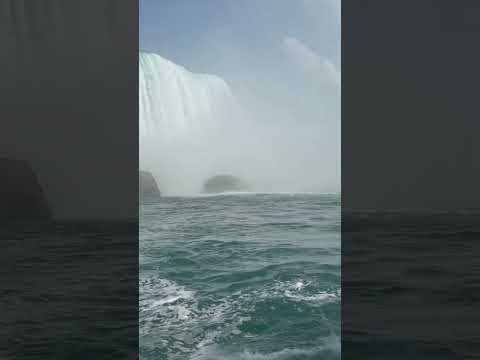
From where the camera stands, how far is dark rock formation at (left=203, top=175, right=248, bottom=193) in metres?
13.8

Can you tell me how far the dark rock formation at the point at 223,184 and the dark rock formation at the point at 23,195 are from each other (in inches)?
469

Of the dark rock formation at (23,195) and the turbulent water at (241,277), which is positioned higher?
the dark rock formation at (23,195)

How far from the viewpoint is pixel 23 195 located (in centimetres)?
181

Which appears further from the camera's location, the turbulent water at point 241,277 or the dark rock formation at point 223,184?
the dark rock formation at point 223,184

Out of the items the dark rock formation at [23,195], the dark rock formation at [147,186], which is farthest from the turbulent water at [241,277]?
the dark rock formation at [23,195]

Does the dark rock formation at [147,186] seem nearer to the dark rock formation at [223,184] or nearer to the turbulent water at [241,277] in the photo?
the turbulent water at [241,277]

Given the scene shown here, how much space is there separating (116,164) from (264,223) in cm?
993

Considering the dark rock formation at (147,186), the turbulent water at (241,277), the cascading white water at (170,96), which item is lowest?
the turbulent water at (241,277)

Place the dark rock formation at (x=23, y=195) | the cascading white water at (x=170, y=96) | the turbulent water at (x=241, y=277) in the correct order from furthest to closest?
1. the cascading white water at (x=170, y=96)
2. the turbulent water at (x=241, y=277)
3. the dark rock formation at (x=23, y=195)

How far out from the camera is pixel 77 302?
5.35 ft

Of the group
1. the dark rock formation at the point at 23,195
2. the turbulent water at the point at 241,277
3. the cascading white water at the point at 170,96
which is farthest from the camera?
the cascading white water at the point at 170,96

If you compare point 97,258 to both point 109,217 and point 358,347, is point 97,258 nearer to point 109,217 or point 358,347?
point 109,217

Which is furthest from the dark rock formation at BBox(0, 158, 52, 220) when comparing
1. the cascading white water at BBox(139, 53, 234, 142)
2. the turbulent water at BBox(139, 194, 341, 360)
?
the cascading white water at BBox(139, 53, 234, 142)

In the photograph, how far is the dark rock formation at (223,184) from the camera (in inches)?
545
